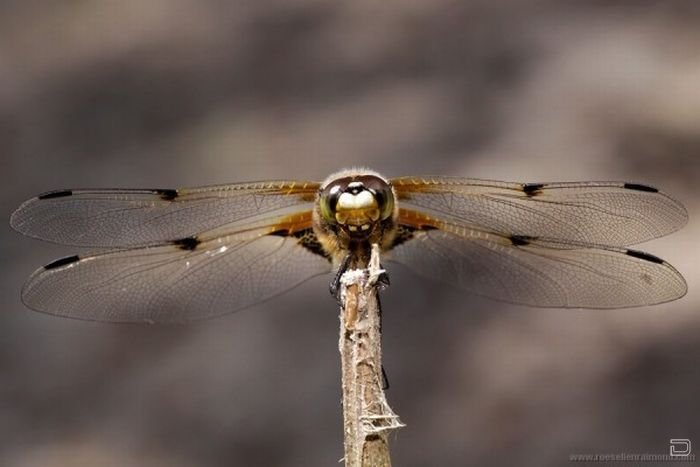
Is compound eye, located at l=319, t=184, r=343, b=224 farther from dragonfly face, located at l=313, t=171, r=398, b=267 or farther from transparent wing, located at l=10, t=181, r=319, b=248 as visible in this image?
transparent wing, located at l=10, t=181, r=319, b=248

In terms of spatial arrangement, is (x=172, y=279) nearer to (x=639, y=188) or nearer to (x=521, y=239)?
(x=521, y=239)

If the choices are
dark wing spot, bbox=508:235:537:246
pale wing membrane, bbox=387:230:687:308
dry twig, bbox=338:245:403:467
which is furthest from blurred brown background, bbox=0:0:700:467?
dry twig, bbox=338:245:403:467

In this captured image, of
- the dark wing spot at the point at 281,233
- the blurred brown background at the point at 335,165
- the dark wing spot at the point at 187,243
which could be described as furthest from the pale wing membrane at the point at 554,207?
the blurred brown background at the point at 335,165

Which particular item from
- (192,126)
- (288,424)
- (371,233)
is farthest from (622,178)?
(371,233)

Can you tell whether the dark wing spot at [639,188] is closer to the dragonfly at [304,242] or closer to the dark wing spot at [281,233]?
the dragonfly at [304,242]

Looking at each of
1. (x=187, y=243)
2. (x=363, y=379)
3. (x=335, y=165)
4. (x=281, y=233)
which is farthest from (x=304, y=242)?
(x=335, y=165)

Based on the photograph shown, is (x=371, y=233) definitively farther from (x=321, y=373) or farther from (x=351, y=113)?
(x=351, y=113)
